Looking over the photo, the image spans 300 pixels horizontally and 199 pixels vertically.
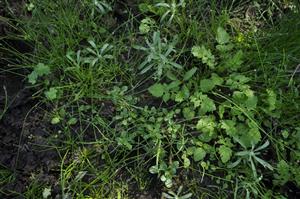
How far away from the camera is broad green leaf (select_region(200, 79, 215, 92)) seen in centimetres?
195

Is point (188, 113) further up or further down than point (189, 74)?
further down

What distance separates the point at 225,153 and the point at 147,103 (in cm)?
47

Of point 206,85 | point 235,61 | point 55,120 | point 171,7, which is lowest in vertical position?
point 55,120

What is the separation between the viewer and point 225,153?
6.11 ft

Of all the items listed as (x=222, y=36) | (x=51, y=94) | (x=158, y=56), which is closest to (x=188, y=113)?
(x=158, y=56)

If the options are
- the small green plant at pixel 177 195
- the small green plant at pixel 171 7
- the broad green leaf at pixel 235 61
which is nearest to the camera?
the small green plant at pixel 177 195

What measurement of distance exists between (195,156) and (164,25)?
0.73 meters

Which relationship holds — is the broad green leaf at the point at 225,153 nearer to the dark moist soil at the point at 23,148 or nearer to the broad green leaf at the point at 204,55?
the broad green leaf at the point at 204,55

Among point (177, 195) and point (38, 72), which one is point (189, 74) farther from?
point (38, 72)

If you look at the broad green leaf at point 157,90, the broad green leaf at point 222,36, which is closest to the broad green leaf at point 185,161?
the broad green leaf at point 157,90

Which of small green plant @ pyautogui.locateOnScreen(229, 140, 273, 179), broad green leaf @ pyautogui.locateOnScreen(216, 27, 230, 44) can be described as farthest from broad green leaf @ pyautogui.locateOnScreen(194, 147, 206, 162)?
broad green leaf @ pyautogui.locateOnScreen(216, 27, 230, 44)

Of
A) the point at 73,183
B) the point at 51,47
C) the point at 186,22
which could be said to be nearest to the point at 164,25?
the point at 186,22

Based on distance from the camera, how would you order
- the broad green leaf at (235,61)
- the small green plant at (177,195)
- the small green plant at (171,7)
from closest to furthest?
the small green plant at (177,195) → the broad green leaf at (235,61) → the small green plant at (171,7)

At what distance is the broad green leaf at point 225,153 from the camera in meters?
1.85
